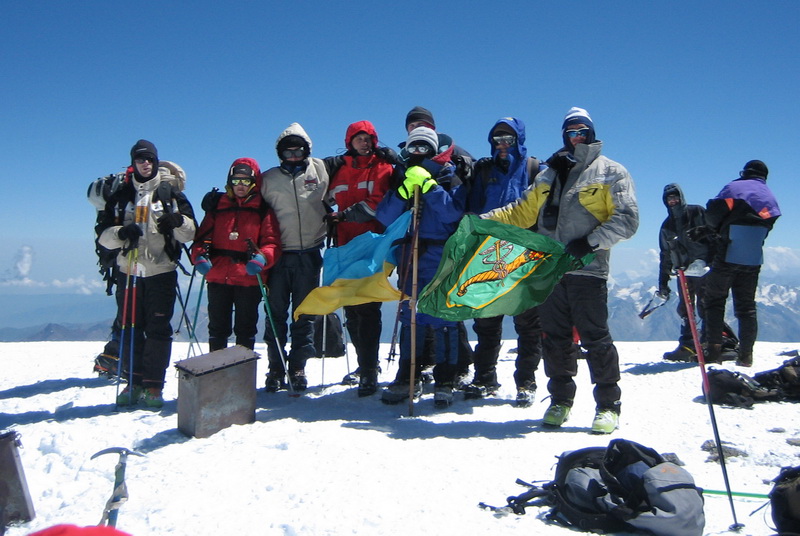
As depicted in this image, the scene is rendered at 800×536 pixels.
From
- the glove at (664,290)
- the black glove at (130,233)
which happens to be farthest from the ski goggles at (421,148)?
the glove at (664,290)

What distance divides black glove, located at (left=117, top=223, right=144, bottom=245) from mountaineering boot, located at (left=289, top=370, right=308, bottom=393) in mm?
2292

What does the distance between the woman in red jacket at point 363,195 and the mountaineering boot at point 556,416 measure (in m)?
2.04

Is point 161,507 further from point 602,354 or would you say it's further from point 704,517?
point 602,354

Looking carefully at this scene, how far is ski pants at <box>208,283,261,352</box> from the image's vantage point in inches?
255

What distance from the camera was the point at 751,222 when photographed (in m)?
7.73

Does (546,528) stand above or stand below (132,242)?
below

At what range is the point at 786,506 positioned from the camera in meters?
3.01

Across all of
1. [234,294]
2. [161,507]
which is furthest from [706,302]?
[161,507]

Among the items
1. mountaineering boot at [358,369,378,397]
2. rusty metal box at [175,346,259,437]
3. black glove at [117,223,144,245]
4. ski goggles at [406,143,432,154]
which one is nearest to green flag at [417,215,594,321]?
ski goggles at [406,143,432,154]

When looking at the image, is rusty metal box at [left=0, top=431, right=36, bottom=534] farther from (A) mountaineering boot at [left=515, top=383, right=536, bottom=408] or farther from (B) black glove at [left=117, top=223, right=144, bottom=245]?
(A) mountaineering boot at [left=515, top=383, right=536, bottom=408]

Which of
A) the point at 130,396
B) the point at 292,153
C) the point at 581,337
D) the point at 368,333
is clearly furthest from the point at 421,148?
the point at 130,396

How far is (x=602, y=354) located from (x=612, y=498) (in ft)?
6.78

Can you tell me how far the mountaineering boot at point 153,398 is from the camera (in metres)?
6.06

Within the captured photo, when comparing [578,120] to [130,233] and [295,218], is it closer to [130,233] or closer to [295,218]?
[295,218]
